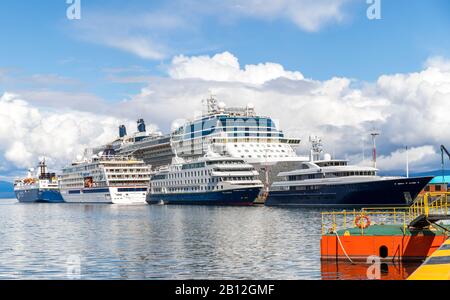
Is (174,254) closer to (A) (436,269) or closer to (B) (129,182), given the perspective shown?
(A) (436,269)

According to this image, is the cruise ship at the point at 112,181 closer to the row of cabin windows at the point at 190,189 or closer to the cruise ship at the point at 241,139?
the row of cabin windows at the point at 190,189

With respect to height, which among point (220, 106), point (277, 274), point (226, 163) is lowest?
point (277, 274)

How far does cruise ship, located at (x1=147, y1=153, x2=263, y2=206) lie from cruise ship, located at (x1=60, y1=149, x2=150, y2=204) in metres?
18.4

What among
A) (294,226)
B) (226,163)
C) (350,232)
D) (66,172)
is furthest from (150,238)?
(66,172)


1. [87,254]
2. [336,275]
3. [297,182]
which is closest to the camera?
[336,275]

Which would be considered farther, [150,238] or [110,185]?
[110,185]

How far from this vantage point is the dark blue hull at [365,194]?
9375cm

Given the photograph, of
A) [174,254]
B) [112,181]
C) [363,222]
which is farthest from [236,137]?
[363,222]

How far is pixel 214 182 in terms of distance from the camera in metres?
132

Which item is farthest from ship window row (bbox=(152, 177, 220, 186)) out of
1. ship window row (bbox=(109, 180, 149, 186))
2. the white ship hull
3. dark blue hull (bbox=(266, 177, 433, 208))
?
dark blue hull (bbox=(266, 177, 433, 208))

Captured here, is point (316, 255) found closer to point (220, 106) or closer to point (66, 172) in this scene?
point (220, 106)

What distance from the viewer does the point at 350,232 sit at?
1449 inches

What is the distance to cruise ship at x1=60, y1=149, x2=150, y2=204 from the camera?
16425cm

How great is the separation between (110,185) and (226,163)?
44159mm
